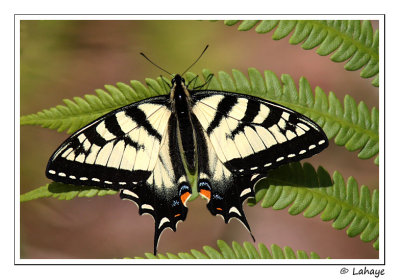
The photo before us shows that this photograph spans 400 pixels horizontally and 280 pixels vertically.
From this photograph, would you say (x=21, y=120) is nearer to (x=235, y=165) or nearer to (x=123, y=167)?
(x=123, y=167)

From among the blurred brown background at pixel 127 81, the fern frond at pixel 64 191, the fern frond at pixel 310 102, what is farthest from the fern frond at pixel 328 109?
the blurred brown background at pixel 127 81

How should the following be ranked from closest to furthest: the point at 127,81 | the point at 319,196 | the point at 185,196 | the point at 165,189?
the point at 319,196 < the point at 185,196 < the point at 165,189 < the point at 127,81

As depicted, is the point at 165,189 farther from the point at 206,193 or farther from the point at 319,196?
the point at 319,196

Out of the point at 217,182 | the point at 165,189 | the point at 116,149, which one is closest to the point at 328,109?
the point at 217,182

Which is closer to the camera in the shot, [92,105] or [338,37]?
[338,37]

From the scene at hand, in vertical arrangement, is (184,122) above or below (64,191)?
above

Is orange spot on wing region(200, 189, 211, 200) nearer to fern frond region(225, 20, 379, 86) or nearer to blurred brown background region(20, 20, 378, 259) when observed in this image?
fern frond region(225, 20, 379, 86)

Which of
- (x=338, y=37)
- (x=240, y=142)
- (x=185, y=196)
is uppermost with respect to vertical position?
(x=338, y=37)

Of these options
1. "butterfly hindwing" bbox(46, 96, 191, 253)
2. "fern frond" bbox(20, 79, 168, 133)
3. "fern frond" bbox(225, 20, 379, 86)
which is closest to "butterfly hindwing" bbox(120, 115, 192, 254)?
"butterfly hindwing" bbox(46, 96, 191, 253)
